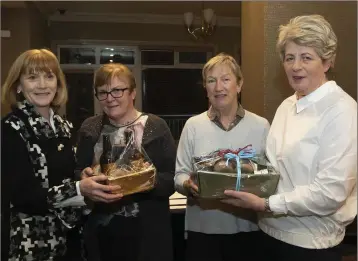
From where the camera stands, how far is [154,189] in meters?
1.50

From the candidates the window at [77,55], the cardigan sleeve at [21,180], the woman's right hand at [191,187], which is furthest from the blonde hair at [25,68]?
the window at [77,55]

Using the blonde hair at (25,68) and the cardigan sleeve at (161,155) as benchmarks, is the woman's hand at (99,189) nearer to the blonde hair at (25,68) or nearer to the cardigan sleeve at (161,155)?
the cardigan sleeve at (161,155)

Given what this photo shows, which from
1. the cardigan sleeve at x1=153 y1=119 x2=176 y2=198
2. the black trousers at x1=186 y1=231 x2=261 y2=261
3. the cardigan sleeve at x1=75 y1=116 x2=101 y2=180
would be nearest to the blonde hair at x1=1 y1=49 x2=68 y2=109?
the cardigan sleeve at x1=75 y1=116 x2=101 y2=180

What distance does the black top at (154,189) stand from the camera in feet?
4.97

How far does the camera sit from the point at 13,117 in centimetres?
137

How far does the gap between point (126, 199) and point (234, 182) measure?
45 cm

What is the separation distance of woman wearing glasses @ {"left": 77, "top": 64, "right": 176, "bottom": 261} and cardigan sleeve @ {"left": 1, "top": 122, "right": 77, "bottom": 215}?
0.19 metres

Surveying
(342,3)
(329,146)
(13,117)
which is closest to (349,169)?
(329,146)

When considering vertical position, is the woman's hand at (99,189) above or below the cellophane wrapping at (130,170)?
below

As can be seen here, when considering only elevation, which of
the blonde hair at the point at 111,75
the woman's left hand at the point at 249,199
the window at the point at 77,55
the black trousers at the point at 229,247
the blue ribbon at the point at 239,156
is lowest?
the black trousers at the point at 229,247

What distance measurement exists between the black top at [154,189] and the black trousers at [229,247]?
0.14m

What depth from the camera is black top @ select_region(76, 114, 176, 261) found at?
151 centimetres

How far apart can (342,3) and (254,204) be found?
1.57 metres

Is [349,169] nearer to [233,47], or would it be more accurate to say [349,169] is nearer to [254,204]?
[254,204]
